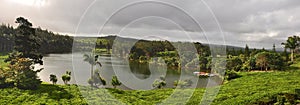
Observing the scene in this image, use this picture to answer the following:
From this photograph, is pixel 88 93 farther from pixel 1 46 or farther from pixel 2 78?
pixel 1 46

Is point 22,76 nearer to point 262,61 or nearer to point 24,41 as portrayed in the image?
point 24,41

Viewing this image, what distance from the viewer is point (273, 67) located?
67.9 m

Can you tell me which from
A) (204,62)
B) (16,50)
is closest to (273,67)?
(204,62)

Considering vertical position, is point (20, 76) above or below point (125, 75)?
below

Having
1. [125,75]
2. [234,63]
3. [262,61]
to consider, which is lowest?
[234,63]

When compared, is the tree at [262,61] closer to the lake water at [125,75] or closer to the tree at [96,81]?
the lake water at [125,75]

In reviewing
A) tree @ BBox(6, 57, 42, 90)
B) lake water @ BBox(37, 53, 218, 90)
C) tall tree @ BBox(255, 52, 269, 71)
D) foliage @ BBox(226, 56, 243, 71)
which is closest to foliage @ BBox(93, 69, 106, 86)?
lake water @ BBox(37, 53, 218, 90)

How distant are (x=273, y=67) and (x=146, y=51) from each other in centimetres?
6292

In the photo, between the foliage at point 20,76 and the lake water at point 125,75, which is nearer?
the foliage at point 20,76

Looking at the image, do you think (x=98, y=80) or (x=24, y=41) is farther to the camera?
(x=98, y=80)

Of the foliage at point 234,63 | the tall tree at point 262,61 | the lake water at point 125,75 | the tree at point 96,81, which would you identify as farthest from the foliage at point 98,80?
the foliage at point 234,63

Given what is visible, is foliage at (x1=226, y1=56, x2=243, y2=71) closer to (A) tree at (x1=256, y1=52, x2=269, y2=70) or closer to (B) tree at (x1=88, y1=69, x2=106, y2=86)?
(A) tree at (x1=256, y1=52, x2=269, y2=70)

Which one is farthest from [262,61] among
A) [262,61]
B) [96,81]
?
[96,81]

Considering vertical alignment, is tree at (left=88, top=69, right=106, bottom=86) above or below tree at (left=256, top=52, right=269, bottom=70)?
below
